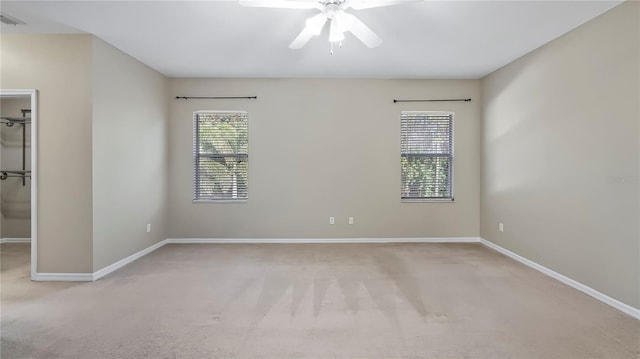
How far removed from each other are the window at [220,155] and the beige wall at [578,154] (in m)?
4.01

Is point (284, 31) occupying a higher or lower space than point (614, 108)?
higher

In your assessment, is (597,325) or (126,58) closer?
(597,325)

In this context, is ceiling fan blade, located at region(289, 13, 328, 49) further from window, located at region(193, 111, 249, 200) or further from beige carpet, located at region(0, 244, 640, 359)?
beige carpet, located at region(0, 244, 640, 359)

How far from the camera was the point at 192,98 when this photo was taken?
4.70 meters

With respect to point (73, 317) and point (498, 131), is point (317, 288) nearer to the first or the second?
point (73, 317)

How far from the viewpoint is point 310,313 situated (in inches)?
95.0

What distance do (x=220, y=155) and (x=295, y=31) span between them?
Result: 8.22 feet

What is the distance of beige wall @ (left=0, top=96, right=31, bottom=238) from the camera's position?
15.1ft

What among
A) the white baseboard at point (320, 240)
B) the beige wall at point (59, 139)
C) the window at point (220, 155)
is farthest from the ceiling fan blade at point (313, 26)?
the white baseboard at point (320, 240)

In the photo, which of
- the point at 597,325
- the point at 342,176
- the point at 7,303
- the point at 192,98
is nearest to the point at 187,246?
the point at 7,303

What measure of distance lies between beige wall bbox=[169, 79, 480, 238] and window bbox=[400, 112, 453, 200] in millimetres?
141

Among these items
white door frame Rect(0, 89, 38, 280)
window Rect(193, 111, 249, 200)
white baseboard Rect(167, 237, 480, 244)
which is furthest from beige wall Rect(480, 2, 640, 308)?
white door frame Rect(0, 89, 38, 280)

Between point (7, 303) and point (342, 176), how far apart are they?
405 centimetres

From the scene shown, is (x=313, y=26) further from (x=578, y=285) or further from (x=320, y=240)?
(x=578, y=285)
